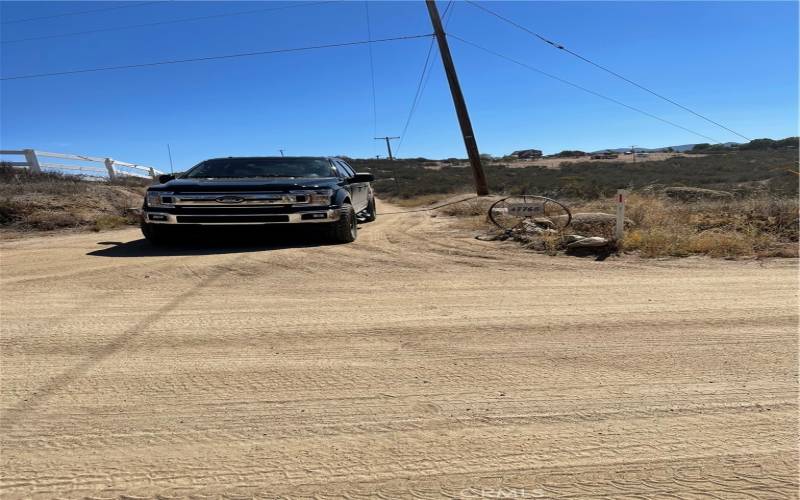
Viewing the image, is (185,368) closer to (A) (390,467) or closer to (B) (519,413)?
(A) (390,467)

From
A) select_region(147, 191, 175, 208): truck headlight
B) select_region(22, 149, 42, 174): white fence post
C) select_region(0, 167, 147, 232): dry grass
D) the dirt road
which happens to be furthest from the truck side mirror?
select_region(22, 149, 42, 174): white fence post

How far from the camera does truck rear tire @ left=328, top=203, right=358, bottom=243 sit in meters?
7.23

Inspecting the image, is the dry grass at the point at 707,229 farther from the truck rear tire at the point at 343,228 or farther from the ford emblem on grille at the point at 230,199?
the ford emblem on grille at the point at 230,199

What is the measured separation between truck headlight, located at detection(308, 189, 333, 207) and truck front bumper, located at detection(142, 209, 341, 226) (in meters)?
→ 0.15

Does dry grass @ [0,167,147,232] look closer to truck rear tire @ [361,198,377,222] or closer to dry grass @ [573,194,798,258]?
truck rear tire @ [361,198,377,222]

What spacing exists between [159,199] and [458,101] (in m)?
10.9

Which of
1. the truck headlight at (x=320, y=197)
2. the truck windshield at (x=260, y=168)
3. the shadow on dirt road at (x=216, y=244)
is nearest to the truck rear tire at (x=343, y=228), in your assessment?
the shadow on dirt road at (x=216, y=244)

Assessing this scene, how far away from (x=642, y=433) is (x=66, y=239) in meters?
9.51

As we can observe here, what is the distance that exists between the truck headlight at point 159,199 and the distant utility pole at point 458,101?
10.4m

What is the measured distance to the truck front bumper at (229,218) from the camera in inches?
266

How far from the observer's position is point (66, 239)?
8523mm

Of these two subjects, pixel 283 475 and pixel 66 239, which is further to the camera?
pixel 66 239

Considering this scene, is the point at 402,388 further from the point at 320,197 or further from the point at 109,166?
the point at 109,166

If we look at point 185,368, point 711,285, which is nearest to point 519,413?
point 185,368
